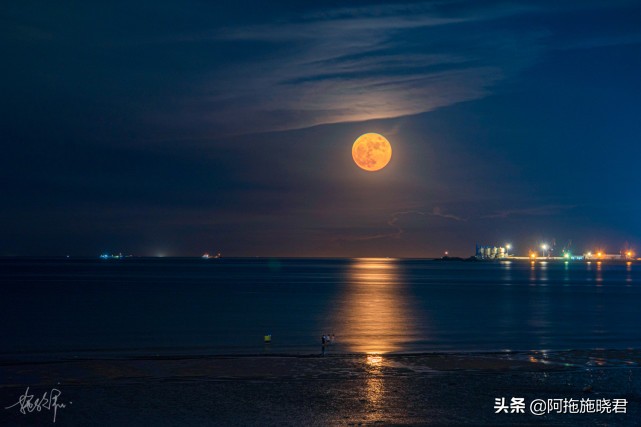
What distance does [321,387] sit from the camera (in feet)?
83.0

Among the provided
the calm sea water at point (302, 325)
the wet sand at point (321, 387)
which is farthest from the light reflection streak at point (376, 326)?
the wet sand at point (321, 387)

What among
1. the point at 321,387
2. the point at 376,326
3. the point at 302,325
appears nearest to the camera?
the point at 321,387

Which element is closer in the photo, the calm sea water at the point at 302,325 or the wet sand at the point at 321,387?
the wet sand at the point at 321,387

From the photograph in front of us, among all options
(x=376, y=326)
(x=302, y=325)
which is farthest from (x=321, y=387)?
(x=302, y=325)

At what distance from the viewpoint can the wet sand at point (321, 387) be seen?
67.8 ft

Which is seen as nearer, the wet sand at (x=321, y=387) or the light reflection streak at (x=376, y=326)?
the wet sand at (x=321, y=387)

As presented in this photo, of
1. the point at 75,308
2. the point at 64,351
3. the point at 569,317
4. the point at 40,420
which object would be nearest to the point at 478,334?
the point at 569,317

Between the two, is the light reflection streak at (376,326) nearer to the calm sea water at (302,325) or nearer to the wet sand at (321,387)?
the calm sea water at (302,325)

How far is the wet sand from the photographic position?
20672mm

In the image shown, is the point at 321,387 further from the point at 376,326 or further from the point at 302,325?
the point at 302,325

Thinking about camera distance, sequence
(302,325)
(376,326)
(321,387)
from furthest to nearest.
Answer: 1. (302,325)
2. (376,326)
3. (321,387)

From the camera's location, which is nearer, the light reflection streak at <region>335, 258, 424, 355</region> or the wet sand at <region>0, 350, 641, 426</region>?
the wet sand at <region>0, 350, 641, 426</region>

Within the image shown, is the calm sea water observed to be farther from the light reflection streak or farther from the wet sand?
the wet sand

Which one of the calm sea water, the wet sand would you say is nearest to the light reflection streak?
the calm sea water
